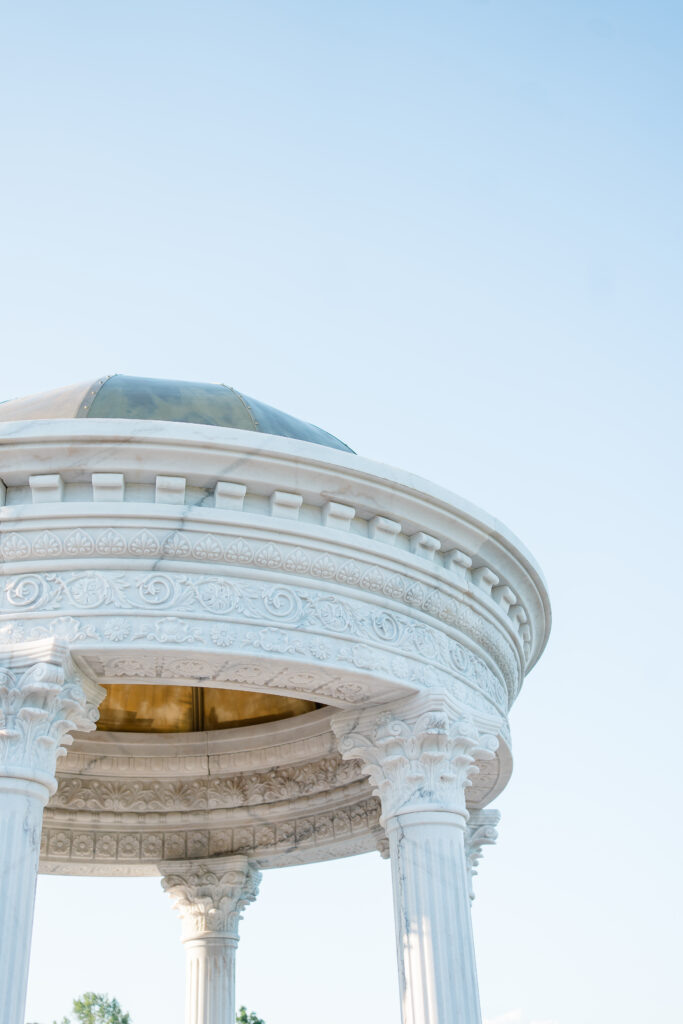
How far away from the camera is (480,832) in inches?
704

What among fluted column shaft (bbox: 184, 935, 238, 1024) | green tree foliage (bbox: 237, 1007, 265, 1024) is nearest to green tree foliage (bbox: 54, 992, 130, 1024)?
green tree foliage (bbox: 237, 1007, 265, 1024)

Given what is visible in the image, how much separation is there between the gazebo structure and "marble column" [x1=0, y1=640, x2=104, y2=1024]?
2 cm

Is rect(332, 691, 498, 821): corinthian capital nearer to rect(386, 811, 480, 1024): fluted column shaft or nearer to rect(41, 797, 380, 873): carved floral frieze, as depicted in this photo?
rect(386, 811, 480, 1024): fluted column shaft

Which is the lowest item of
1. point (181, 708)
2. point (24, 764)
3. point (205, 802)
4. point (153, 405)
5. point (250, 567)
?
point (24, 764)

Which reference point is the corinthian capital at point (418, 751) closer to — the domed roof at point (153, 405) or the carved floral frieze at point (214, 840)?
the domed roof at point (153, 405)

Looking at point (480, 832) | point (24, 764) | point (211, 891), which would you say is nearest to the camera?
point (24, 764)

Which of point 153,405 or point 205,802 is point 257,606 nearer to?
point 153,405

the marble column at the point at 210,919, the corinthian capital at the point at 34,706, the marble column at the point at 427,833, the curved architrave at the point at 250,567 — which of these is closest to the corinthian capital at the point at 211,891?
the marble column at the point at 210,919

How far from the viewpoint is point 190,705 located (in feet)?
69.0

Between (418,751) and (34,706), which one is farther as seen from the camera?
(418,751)

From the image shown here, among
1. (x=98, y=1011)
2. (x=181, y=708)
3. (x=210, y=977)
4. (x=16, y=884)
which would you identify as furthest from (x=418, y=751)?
(x=98, y=1011)

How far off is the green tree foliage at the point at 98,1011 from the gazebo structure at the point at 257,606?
67.7 metres

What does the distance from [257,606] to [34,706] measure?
9.23ft

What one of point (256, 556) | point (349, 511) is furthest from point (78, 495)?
point (349, 511)
